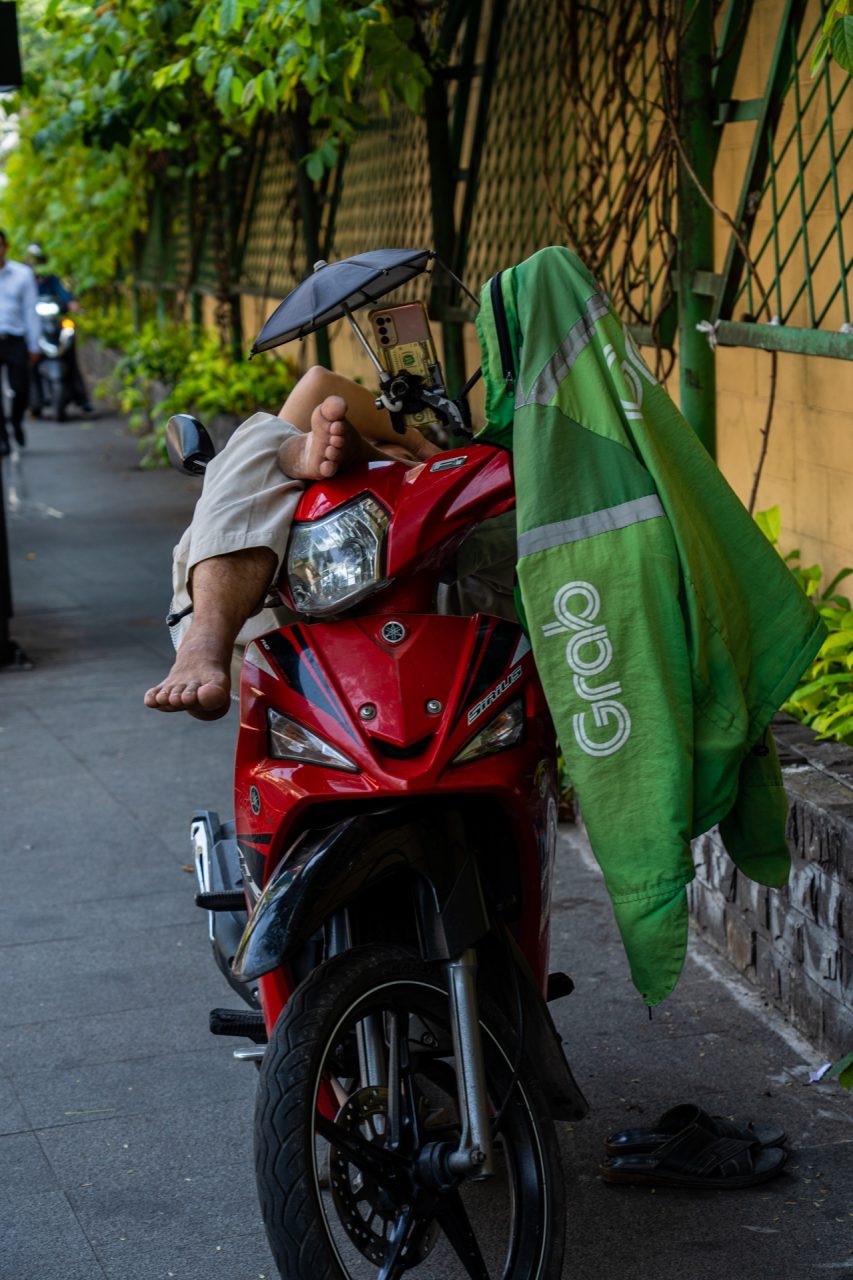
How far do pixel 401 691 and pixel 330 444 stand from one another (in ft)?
1.47

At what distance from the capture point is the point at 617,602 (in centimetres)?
269

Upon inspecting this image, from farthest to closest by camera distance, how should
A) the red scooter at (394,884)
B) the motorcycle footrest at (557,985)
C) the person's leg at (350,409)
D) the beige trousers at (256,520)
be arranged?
the motorcycle footrest at (557,985) < the person's leg at (350,409) < the beige trousers at (256,520) < the red scooter at (394,884)

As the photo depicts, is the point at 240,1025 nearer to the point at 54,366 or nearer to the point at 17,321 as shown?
the point at 17,321

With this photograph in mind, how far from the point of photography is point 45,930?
15.5 feet

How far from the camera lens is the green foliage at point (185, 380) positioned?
12102 millimetres

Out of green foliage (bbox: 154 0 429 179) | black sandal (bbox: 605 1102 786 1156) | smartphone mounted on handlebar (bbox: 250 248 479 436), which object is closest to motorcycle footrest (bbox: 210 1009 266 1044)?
black sandal (bbox: 605 1102 786 1156)

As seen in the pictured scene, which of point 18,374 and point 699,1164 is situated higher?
point 699,1164

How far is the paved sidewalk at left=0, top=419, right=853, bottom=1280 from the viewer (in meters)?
3.09

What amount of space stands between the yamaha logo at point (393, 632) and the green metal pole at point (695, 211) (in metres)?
2.96

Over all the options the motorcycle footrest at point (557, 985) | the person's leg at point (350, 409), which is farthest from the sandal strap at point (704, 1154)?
the person's leg at point (350, 409)

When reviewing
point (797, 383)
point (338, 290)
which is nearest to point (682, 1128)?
point (338, 290)

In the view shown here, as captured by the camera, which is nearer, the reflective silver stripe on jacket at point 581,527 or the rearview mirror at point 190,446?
the reflective silver stripe on jacket at point 581,527

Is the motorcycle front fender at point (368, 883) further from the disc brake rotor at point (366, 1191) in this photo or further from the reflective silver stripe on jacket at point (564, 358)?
the reflective silver stripe on jacket at point (564, 358)

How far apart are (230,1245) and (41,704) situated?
4419 mm
